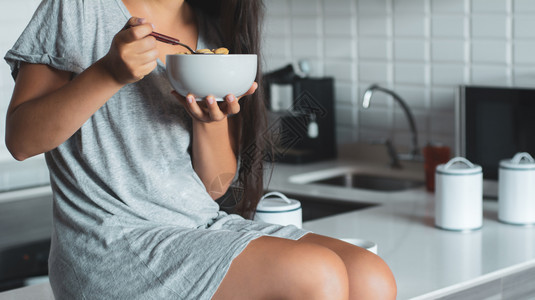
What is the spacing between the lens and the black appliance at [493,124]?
1.96 m

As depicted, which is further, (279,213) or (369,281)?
(279,213)

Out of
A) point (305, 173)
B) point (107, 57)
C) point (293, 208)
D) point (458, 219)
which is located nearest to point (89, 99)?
point (107, 57)

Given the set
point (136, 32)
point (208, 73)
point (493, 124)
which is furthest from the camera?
point (493, 124)

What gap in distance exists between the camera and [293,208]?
1.49 metres

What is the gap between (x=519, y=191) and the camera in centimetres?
177

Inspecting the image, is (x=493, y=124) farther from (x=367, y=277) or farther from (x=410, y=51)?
(x=367, y=277)

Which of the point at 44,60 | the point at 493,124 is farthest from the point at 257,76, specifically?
the point at 493,124

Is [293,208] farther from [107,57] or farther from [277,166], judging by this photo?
[277,166]

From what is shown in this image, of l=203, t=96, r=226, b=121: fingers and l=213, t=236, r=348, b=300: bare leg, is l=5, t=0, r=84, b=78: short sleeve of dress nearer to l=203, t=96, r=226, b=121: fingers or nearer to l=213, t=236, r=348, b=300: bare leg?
l=203, t=96, r=226, b=121: fingers

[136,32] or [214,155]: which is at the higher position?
[136,32]

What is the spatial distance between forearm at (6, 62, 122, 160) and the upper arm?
0.06 ft

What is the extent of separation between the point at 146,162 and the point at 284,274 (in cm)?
31

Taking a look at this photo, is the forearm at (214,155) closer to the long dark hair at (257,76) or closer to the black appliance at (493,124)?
the long dark hair at (257,76)

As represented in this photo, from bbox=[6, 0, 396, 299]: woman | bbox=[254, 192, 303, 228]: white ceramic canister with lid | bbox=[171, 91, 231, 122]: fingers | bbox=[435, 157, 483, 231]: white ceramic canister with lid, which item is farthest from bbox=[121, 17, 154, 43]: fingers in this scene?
bbox=[435, 157, 483, 231]: white ceramic canister with lid
